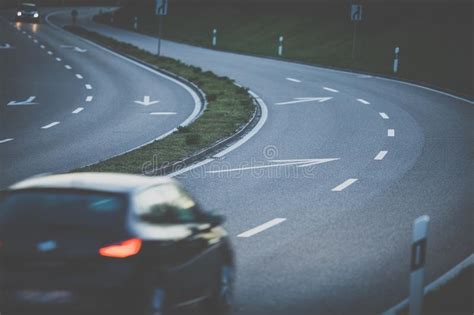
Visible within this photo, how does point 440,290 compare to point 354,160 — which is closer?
point 440,290

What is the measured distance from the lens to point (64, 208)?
7000 millimetres

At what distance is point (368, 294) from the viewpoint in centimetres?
895

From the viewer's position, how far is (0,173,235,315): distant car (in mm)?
6664

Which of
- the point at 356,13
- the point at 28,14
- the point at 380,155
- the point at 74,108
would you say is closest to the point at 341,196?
the point at 380,155

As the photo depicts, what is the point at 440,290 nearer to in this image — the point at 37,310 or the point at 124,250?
the point at 124,250

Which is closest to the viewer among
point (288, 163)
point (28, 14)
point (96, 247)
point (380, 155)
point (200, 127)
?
point (96, 247)

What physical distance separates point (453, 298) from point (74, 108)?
1949 cm

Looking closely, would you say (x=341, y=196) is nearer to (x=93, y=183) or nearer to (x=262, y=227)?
(x=262, y=227)

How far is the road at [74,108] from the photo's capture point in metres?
18.2

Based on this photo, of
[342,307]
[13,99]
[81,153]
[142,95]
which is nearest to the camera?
[342,307]

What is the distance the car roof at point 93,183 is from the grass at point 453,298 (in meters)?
2.48

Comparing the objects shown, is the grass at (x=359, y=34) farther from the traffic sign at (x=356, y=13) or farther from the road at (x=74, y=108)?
the road at (x=74, y=108)

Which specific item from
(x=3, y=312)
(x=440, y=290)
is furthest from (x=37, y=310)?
(x=440, y=290)

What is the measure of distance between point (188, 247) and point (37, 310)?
139 centimetres
